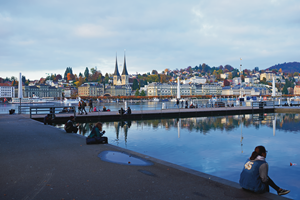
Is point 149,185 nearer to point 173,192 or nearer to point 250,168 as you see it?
point 173,192

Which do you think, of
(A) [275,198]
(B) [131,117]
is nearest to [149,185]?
(A) [275,198]

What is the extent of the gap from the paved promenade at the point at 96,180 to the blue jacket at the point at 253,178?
13cm

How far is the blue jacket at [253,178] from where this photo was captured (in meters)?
4.69

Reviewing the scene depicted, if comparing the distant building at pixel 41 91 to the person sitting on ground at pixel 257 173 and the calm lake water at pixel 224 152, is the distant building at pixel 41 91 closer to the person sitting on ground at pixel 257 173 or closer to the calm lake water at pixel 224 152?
the calm lake water at pixel 224 152

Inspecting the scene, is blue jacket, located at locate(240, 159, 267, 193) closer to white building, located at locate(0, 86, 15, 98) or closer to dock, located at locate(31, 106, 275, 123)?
dock, located at locate(31, 106, 275, 123)

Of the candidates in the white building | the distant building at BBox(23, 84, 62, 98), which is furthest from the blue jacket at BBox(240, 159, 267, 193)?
the white building

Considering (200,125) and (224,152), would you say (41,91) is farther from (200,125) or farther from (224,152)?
(224,152)

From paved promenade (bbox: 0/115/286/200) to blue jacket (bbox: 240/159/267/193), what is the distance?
132 mm

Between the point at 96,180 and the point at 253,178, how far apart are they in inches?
131

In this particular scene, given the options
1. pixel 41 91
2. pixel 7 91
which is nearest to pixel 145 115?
pixel 41 91

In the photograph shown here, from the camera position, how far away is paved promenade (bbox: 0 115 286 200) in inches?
189

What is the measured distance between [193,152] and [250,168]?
22.2 feet

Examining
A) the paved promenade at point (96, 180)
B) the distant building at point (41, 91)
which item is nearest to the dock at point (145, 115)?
the paved promenade at point (96, 180)

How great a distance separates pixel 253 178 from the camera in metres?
4.76
